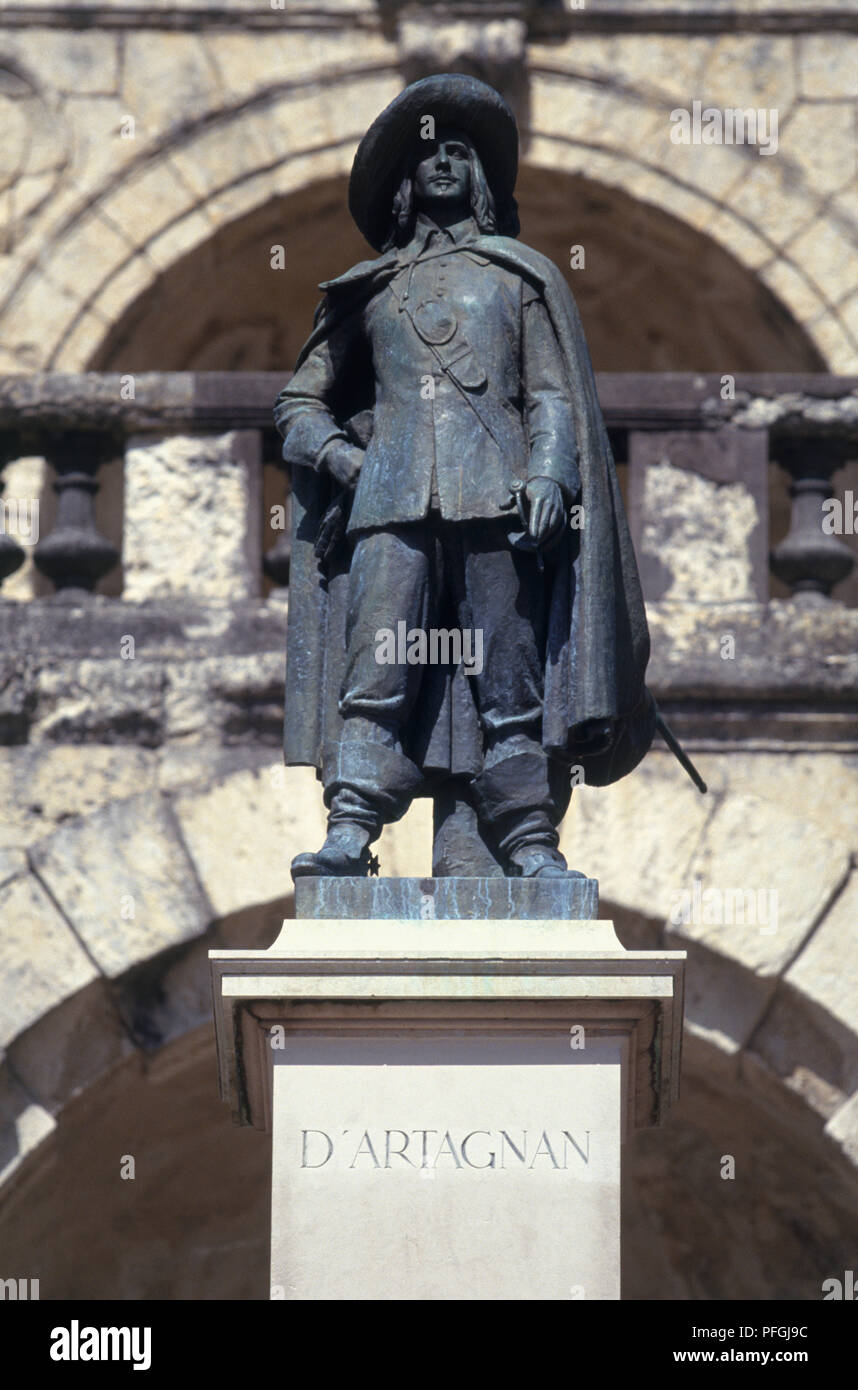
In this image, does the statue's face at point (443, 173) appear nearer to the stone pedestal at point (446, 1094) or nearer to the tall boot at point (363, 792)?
the tall boot at point (363, 792)

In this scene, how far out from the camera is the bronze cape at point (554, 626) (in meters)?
6.12

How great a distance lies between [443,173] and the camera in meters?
6.54

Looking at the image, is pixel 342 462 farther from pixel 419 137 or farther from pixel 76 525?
pixel 76 525

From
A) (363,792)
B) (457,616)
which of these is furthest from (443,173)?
(363,792)

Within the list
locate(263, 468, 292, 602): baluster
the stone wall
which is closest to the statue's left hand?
locate(263, 468, 292, 602): baluster

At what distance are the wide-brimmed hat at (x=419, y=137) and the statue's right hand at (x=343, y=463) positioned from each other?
1.88 ft

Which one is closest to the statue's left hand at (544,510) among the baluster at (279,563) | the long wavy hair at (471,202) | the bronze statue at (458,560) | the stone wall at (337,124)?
the bronze statue at (458,560)

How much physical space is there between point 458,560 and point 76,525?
2.65 metres

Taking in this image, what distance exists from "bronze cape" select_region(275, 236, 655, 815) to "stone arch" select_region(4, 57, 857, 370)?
585 centimetres

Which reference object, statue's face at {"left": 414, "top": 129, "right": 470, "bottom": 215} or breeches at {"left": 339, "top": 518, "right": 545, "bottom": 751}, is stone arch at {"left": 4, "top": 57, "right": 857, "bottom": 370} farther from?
breeches at {"left": 339, "top": 518, "right": 545, "bottom": 751}

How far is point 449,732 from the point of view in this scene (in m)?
6.25
